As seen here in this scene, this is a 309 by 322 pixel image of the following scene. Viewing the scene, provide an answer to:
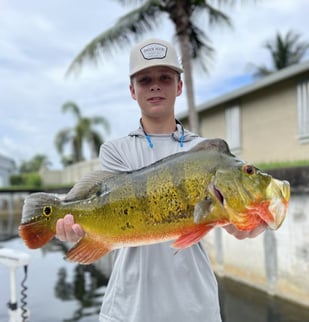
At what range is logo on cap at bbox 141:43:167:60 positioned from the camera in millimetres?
1916

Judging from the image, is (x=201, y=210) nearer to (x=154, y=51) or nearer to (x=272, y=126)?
(x=154, y=51)

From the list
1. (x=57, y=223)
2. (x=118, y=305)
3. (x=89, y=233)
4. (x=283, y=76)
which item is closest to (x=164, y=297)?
(x=118, y=305)

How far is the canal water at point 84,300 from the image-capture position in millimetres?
6523

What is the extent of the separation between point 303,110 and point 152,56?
33.2ft

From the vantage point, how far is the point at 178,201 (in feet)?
5.14

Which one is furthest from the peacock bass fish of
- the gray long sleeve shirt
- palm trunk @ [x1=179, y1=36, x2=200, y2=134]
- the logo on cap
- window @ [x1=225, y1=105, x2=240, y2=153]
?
window @ [x1=225, y1=105, x2=240, y2=153]

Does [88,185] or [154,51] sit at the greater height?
[154,51]

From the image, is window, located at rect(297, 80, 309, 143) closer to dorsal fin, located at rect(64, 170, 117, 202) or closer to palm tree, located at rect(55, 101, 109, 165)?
dorsal fin, located at rect(64, 170, 117, 202)

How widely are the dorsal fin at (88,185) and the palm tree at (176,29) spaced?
10472mm

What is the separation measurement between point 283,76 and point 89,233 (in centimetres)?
1061

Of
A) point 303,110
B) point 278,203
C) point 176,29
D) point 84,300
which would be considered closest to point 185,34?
point 176,29

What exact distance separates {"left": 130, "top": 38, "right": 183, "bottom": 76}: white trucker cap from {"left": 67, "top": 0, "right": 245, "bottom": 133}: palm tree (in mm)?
10218

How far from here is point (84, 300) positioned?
24.7 feet

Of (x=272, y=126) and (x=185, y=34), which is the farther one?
(x=185, y=34)
